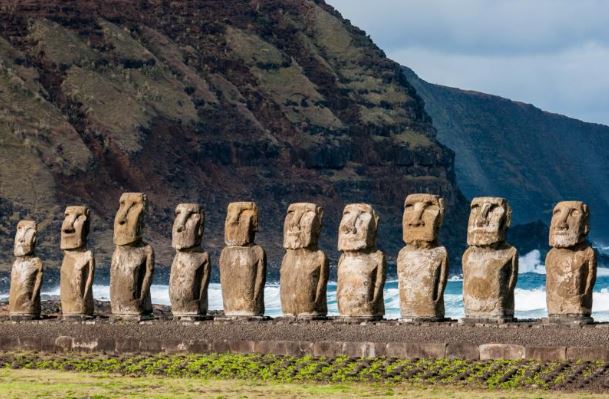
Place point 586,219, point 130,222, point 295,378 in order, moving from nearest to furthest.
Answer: point 295,378
point 586,219
point 130,222

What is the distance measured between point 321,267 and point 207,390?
6.22 meters

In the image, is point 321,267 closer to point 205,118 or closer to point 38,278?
point 38,278

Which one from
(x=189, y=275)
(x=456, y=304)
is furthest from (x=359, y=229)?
(x=456, y=304)

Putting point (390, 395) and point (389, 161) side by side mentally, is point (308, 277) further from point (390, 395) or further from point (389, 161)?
point (389, 161)

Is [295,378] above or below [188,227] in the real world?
below

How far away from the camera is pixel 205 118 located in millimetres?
135375

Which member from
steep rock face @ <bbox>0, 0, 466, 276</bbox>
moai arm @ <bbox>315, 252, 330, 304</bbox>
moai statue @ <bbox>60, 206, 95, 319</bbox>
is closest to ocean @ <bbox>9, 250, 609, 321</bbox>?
steep rock face @ <bbox>0, 0, 466, 276</bbox>

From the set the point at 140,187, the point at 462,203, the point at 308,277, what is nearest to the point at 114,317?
the point at 308,277

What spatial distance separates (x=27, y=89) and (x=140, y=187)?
9.25 m

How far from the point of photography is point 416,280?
29656 mm

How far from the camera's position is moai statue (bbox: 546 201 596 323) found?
28.7 metres

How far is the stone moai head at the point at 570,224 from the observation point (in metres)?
28.8

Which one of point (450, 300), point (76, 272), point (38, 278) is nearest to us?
point (76, 272)

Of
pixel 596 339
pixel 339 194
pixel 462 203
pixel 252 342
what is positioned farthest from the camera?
pixel 462 203
